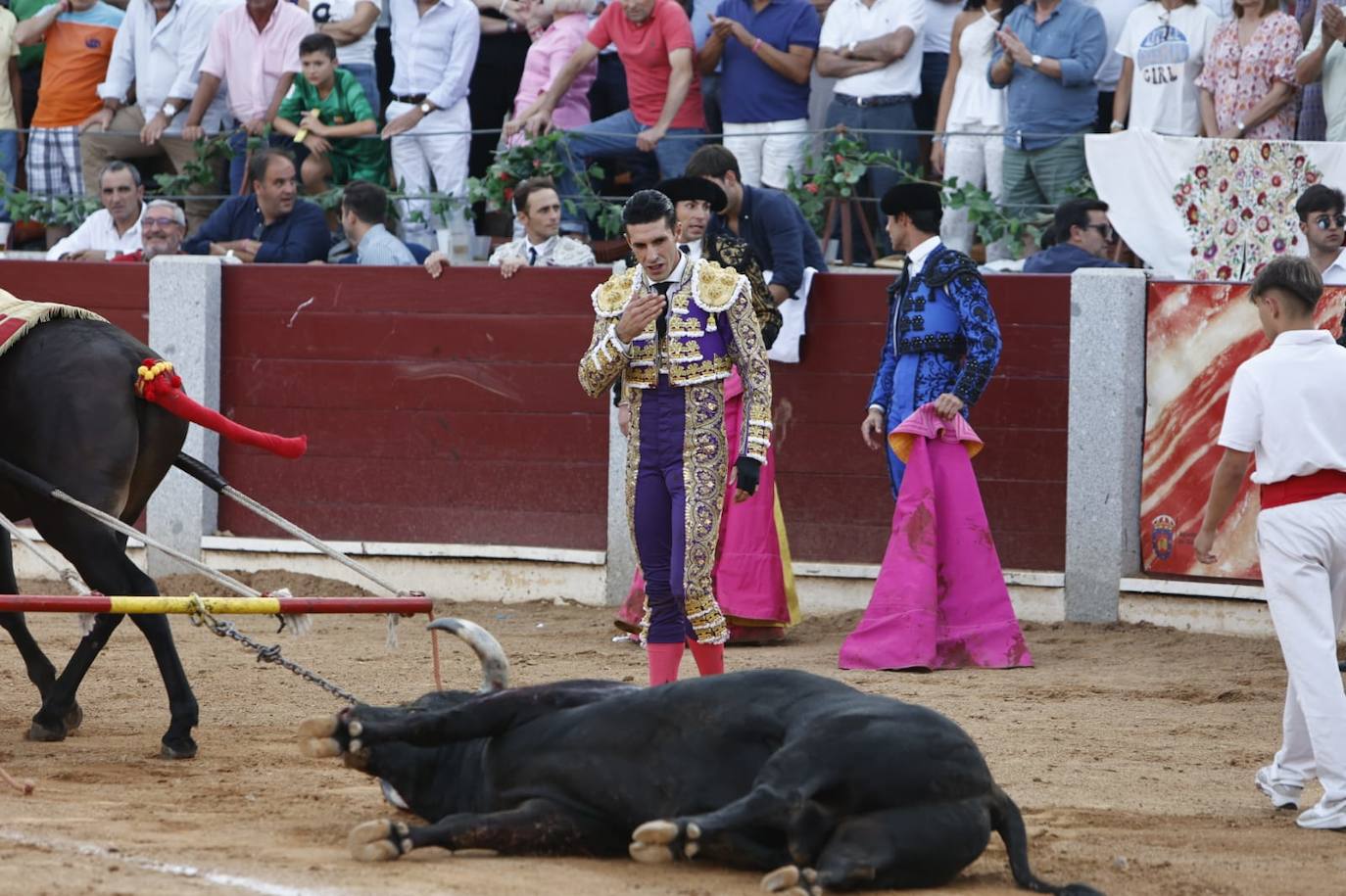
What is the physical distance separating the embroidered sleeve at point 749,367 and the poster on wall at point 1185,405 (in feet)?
9.77

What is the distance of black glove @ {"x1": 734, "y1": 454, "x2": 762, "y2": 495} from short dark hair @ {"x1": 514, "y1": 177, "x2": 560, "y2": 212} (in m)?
3.37

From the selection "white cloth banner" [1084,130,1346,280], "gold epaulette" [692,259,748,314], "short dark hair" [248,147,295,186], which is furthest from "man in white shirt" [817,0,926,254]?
"gold epaulette" [692,259,748,314]

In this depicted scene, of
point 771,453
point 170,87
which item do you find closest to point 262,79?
point 170,87

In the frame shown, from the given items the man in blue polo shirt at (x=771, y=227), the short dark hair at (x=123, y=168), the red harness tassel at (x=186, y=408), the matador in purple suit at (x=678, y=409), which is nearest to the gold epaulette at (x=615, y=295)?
the matador in purple suit at (x=678, y=409)

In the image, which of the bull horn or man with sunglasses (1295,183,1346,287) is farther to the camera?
man with sunglasses (1295,183,1346,287)

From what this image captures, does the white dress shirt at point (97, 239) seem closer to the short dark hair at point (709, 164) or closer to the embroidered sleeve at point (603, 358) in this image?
the short dark hair at point (709, 164)

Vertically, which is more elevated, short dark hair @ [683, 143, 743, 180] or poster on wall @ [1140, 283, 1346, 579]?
short dark hair @ [683, 143, 743, 180]

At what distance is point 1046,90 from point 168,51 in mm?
4987

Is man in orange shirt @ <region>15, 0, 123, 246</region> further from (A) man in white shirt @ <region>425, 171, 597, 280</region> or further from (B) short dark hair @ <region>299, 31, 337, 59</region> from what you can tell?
(A) man in white shirt @ <region>425, 171, 597, 280</region>

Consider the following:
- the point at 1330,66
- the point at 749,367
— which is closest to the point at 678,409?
the point at 749,367

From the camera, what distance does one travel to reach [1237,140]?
28.1 ft

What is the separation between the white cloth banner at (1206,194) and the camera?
8438mm

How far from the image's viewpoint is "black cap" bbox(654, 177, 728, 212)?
7449mm

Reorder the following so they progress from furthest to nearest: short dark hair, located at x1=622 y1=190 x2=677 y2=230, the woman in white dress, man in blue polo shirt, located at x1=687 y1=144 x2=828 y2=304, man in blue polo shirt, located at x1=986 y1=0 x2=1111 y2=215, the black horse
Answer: the woman in white dress → man in blue polo shirt, located at x1=986 y1=0 x2=1111 y2=215 → man in blue polo shirt, located at x1=687 y1=144 x2=828 y2=304 → short dark hair, located at x1=622 y1=190 x2=677 y2=230 → the black horse
